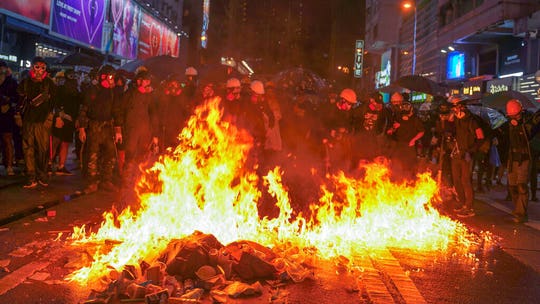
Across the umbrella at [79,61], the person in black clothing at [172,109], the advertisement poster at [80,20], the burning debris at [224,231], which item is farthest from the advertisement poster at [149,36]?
the burning debris at [224,231]

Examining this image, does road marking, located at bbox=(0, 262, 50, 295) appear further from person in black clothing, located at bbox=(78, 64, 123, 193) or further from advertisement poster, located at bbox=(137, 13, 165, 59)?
advertisement poster, located at bbox=(137, 13, 165, 59)

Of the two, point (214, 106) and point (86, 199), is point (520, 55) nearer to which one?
point (214, 106)

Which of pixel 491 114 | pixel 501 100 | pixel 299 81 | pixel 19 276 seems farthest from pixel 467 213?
pixel 299 81

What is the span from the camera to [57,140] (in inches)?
389

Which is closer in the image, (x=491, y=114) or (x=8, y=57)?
(x=491, y=114)

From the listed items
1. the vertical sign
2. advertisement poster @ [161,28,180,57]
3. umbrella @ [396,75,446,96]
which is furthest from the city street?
the vertical sign

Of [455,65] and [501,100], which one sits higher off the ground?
[455,65]

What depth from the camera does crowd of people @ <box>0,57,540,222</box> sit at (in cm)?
862

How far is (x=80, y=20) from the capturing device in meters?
23.0

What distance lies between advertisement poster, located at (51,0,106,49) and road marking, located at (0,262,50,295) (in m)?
17.3

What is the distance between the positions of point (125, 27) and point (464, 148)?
82.7 feet

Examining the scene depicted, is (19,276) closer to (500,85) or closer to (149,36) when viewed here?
(500,85)

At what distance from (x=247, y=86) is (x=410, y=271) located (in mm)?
6124

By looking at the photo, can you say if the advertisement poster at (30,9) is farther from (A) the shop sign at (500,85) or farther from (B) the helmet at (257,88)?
(A) the shop sign at (500,85)
